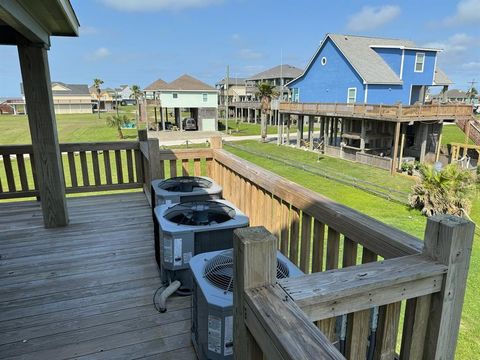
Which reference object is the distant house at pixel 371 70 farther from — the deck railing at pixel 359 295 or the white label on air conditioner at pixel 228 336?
the white label on air conditioner at pixel 228 336

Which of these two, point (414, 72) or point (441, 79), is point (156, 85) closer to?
point (414, 72)

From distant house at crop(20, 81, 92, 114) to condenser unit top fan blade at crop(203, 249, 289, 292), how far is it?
68307mm

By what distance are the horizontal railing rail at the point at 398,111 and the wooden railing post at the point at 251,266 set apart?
16.5m

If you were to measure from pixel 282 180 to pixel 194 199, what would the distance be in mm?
1046

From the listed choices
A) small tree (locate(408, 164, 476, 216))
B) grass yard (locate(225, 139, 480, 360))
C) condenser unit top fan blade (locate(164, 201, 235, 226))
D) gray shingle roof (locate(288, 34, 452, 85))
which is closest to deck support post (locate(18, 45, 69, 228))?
condenser unit top fan blade (locate(164, 201, 235, 226))

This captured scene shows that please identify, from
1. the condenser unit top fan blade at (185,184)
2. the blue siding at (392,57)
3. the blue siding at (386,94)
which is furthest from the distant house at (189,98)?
the condenser unit top fan blade at (185,184)

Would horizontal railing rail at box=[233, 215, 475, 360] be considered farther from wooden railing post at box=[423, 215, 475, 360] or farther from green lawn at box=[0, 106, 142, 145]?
green lawn at box=[0, 106, 142, 145]

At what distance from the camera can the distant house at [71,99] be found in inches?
2426

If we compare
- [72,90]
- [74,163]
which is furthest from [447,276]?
[72,90]

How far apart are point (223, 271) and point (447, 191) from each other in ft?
33.8

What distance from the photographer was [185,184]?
10.5ft

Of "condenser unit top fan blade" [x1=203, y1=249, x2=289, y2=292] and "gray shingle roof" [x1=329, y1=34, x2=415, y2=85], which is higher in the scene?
"gray shingle roof" [x1=329, y1=34, x2=415, y2=85]

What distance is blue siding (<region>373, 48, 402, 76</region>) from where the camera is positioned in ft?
69.3

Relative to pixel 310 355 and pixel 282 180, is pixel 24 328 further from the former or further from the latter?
pixel 310 355
